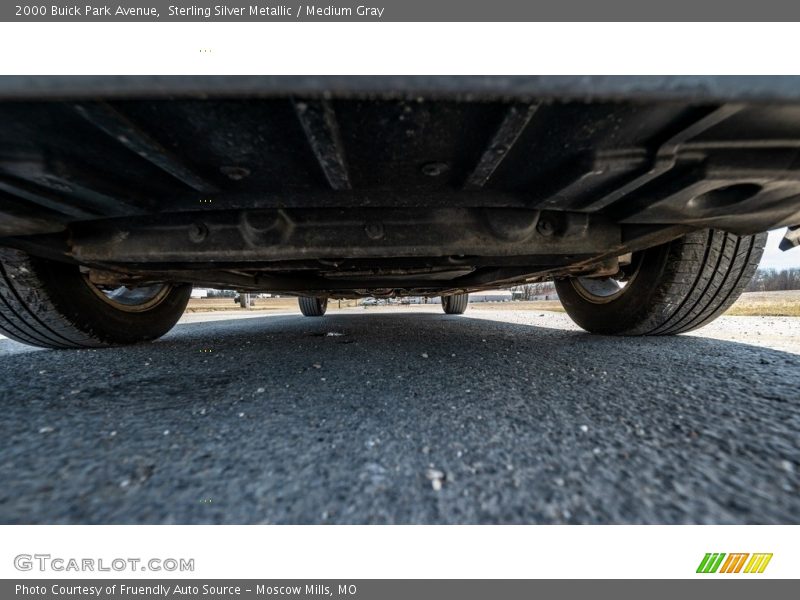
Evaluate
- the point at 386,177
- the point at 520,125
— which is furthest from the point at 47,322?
the point at 520,125

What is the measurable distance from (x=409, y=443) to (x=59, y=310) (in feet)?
4.99

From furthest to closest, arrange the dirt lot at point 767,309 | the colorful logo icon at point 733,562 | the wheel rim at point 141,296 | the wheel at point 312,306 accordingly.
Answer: the wheel at point 312,306
the dirt lot at point 767,309
the wheel rim at point 141,296
the colorful logo icon at point 733,562

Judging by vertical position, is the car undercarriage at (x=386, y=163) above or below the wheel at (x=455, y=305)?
above

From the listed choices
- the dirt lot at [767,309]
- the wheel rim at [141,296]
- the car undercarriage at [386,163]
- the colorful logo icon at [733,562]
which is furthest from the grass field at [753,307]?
the wheel rim at [141,296]

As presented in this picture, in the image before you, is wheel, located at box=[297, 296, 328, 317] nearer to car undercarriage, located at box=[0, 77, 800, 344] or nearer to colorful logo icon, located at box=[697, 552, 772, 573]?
car undercarriage, located at box=[0, 77, 800, 344]

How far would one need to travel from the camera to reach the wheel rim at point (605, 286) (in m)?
1.44

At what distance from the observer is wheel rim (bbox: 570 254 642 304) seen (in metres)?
1.44

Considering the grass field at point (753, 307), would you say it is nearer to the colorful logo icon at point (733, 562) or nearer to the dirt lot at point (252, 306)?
the dirt lot at point (252, 306)

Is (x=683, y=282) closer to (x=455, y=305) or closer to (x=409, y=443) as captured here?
(x=409, y=443)

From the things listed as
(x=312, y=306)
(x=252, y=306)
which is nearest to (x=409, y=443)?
(x=312, y=306)

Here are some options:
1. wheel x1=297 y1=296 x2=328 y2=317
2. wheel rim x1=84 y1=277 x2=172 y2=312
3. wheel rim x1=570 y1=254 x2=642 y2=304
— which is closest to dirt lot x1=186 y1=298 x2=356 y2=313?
wheel x1=297 y1=296 x2=328 y2=317

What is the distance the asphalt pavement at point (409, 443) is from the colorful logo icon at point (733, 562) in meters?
0.04

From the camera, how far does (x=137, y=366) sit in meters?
1.08

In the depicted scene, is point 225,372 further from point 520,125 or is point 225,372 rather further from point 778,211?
point 778,211
